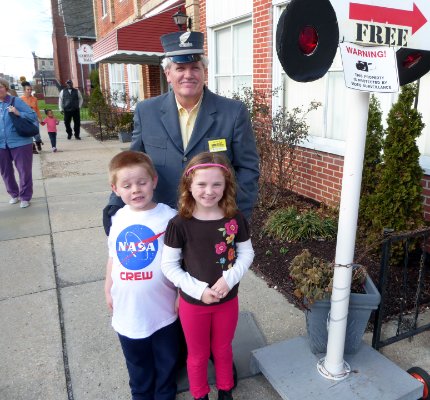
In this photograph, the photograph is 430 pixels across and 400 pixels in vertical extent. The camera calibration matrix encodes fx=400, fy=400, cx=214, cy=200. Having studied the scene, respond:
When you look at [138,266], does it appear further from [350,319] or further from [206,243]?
[350,319]

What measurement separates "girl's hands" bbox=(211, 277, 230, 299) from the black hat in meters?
1.11

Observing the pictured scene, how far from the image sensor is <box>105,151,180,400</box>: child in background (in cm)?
194

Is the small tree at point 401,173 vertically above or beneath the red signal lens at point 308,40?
beneath

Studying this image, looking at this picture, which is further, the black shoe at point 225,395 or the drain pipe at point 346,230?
the black shoe at point 225,395

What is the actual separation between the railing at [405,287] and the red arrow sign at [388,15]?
3.81 feet

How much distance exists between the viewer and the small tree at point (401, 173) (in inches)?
126

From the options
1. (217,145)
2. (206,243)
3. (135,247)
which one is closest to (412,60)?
(217,145)

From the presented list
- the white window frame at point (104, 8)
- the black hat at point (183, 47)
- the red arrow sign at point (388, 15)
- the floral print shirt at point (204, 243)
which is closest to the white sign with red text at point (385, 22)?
the red arrow sign at point (388, 15)

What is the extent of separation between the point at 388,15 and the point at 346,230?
974 mm

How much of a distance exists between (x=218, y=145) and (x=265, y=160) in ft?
10.2

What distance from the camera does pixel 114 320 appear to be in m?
2.09

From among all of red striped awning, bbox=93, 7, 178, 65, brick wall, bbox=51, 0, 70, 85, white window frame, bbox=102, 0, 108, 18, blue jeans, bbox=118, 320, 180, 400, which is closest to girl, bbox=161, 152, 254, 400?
blue jeans, bbox=118, 320, 180, 400

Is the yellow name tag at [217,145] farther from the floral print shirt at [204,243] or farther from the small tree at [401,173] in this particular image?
the small tree at [401,173]

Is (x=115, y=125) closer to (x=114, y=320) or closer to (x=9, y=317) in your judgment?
(x=9, y=317)
